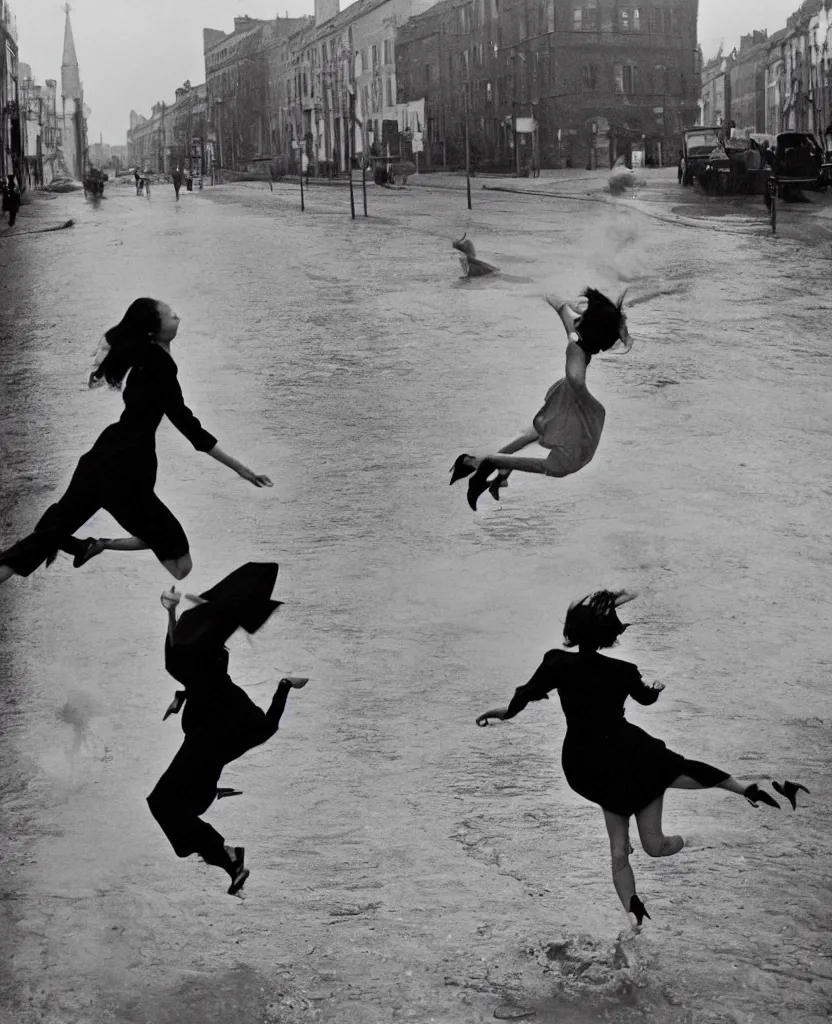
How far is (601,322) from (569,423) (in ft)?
1.89

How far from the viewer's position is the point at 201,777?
6.85 metres

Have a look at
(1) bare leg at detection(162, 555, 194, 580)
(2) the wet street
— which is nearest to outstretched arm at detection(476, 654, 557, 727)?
(1) bare leg at detection(162, 555, 194, 580)

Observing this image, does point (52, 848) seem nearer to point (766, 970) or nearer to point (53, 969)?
point (53, 969)

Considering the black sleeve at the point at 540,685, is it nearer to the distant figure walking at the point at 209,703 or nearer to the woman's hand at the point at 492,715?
the woman's hand at the point at 492,715

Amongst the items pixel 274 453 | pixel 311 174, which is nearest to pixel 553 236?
pixel 274 453

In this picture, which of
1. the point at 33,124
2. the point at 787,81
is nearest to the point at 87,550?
the point at 787,81

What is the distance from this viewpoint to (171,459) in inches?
1001

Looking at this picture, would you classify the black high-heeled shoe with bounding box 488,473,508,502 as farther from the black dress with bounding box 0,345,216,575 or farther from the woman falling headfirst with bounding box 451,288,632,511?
the black dress with bounding box 0,345,216,575

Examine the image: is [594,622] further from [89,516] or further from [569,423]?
[89,516]

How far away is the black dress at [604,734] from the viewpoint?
679 centimetres

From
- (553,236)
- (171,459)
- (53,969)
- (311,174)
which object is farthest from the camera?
(311,174)

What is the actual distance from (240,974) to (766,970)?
4.31 m

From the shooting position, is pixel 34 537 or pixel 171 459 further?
pixel 171 459

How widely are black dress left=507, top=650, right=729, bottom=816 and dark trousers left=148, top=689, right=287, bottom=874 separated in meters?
1.25
